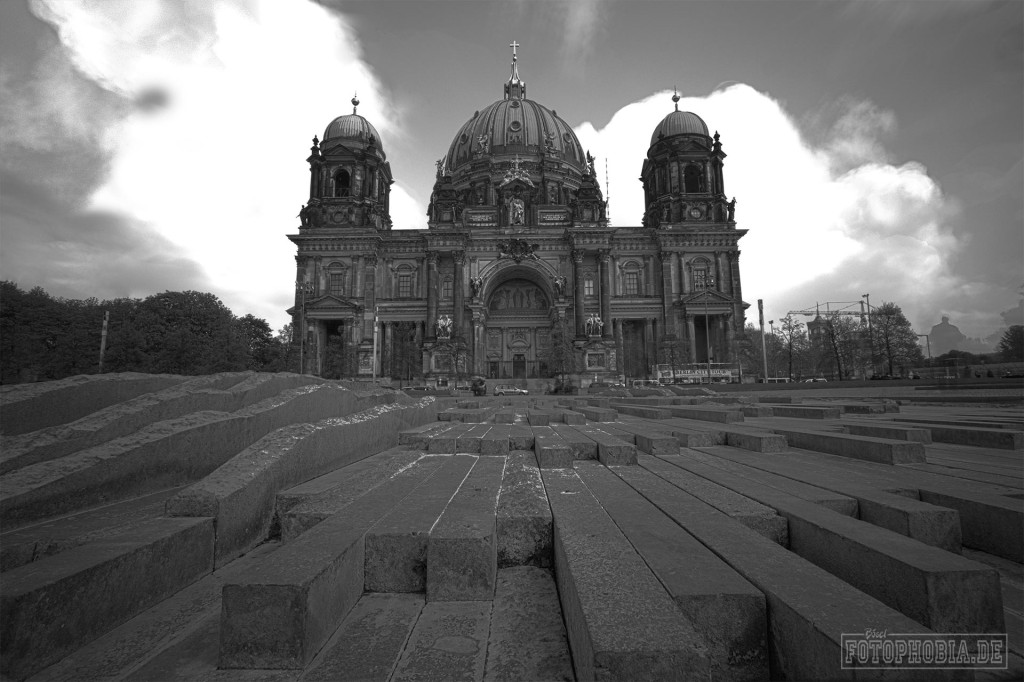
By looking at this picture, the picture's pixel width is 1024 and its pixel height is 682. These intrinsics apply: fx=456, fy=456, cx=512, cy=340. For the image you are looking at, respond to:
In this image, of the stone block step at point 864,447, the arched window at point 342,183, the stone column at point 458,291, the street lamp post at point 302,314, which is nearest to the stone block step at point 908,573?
the stone block step at point 864,447

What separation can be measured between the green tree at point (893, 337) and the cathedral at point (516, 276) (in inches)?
695

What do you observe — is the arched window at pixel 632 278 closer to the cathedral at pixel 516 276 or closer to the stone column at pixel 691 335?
the cathedral at pixel 516 276

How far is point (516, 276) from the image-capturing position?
50.6 meters

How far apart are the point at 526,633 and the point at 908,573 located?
1.33m

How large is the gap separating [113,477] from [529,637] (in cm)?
314

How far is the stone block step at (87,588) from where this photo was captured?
1503 millimetres

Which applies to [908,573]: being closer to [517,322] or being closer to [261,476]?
[261,476]

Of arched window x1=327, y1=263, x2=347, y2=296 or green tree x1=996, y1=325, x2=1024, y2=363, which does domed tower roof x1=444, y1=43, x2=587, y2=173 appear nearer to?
arched window x1=327, y1=263, x2=347, y2=296

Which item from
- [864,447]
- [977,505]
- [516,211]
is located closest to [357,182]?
[516,211]

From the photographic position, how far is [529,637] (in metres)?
1.73

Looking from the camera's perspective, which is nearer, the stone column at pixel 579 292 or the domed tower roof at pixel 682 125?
the stone column at pixel 579 292

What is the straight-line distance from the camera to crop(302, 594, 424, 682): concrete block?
1479mm

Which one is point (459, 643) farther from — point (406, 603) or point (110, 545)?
point (110, 545)

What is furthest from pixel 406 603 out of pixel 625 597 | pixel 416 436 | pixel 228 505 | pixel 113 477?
pixel 416 436
